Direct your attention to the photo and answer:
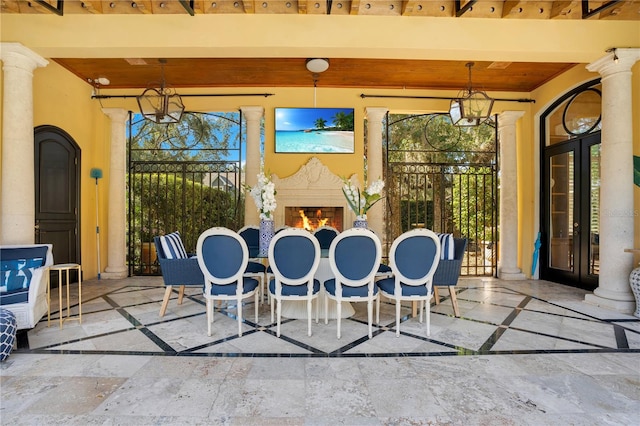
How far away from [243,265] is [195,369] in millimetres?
945

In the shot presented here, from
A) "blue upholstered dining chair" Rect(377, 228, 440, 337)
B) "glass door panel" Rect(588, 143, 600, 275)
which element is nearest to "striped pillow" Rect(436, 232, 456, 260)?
"blue upholstered dining chair" Rect(377, 228, 440, 337)

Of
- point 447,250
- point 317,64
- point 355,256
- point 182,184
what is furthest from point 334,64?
point 182,184

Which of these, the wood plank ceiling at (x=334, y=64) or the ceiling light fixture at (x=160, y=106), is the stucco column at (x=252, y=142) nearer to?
the wood plank ceiling at (x=334, y=64)

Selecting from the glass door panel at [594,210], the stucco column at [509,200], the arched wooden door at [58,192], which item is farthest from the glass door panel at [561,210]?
the arched wooden door at [58,192]

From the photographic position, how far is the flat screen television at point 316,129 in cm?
589

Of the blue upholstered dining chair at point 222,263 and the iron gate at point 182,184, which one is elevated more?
the iron gate at point 182,184

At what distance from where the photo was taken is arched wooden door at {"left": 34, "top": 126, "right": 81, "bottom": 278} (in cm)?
472

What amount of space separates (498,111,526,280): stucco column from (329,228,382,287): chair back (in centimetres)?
414

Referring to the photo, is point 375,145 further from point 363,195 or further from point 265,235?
point 265,235

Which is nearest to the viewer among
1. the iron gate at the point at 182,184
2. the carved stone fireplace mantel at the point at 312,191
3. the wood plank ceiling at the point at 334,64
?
the wood plank ceiling at the point at 334,64

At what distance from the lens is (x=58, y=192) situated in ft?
16.6

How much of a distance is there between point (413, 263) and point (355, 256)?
0.55 metres

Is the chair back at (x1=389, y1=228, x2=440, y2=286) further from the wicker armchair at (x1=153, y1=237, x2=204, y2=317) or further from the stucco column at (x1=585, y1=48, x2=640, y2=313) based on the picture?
the stucco column at (x1=585, y1=48, x2=640, y2=313)

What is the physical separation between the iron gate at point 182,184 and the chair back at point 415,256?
12.3 feet
